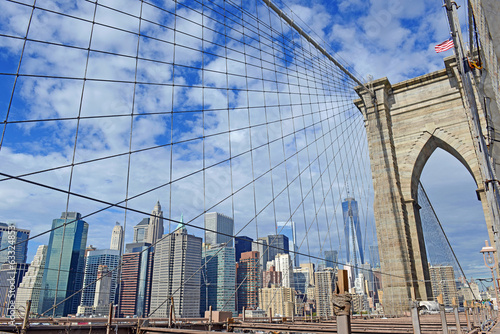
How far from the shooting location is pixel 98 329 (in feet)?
17.6

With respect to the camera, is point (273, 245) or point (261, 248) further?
point (273, 245)

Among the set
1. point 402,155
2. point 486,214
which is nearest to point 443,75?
point 402,155

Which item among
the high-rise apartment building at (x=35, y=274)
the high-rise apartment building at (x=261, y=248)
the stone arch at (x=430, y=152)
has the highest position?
the stone arch at (x=430, y=152)

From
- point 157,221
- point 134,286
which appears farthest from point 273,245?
point 134,286

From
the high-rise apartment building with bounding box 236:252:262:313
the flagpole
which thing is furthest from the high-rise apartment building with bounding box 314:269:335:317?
the flagpole

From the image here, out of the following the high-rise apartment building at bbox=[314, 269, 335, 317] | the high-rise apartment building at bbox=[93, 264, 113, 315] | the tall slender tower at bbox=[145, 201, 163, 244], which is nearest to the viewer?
the high-rise apartment building at bbox=[93, 264, 113, 315]

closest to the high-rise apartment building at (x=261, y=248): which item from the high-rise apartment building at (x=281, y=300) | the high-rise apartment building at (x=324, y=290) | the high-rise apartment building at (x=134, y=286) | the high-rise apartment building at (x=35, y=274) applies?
the high-rise apartment building at (x=281, y=300)

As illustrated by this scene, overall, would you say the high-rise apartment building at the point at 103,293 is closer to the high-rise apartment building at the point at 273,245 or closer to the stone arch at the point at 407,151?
the high-rise apartment building at the point at 273,245

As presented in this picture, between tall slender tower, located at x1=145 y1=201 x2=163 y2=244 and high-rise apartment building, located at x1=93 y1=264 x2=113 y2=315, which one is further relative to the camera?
tall slender tower, located at x1=145 y1=201 x2=163 y2=244

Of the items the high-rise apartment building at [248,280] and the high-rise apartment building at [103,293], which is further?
the high-rise apartment building at [248,280]

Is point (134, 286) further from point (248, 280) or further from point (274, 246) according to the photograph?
point (248, 280)

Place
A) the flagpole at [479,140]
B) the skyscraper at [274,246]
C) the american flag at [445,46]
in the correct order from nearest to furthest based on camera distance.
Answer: the flagpole at [479,140] → the skyscraper at [274,246] → the american flag at [445,46]

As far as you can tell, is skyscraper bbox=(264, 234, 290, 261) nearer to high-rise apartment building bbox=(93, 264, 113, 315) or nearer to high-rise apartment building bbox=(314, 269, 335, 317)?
high-rise apartment building bbox=(314, 269, 335, 317)

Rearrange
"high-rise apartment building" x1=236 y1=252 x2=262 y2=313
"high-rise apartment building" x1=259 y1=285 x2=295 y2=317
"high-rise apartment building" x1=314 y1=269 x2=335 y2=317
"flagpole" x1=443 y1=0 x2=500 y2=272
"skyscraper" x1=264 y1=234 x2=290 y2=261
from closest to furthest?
"flagpole" x1=443 y1=0 x2=500 y2=272, "skyscraper" x1=264 y1=234 x2=290 y2=261, "high-rise apartment building" x1=236 y1=252 x2=262 y2=313, "high-rise apartment building" x1=314 y1=269 x2=335 y2=317, "high-rise apartment building" x1=259 y1=285 x2=295 y2=317
